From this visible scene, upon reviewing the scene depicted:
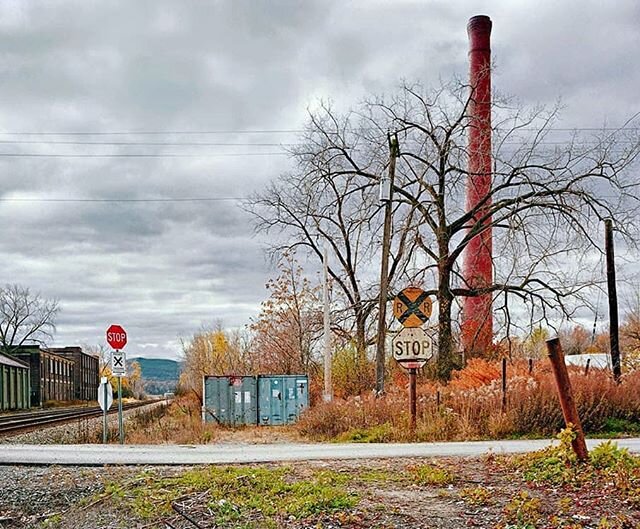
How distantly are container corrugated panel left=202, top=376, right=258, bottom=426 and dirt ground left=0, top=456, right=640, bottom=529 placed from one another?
1525cm

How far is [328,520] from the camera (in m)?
7.36

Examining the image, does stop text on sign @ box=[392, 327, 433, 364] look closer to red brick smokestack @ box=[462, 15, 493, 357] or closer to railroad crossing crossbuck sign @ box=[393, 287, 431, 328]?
railroad crossing crossbuck sign @ box=[393, 287, 431, 328]

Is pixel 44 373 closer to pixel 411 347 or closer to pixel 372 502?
pixel 411 347

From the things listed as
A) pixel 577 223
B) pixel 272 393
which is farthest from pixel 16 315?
pixel 577 223

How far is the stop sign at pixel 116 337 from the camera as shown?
733 inches

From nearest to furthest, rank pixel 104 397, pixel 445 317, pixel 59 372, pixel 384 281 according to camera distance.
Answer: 1. pixel 104 397
2. pixel 384 281
3. pixel 445 317
4. pixel 59 372

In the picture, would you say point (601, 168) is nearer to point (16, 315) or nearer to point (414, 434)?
point (414, 434)

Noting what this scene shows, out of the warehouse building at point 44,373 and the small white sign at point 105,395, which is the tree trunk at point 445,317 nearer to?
the small white sign at point 105,395

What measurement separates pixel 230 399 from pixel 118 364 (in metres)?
8.47

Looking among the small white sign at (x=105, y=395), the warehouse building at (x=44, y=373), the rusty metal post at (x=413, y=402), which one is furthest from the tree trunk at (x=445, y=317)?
the warehouse building at (x=44, y=373)

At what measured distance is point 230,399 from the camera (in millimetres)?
26422

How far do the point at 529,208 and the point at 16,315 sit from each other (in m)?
72.5

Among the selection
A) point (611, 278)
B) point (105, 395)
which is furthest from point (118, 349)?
point (611, 278)

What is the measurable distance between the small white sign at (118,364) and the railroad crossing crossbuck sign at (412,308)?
6683 millimetres
